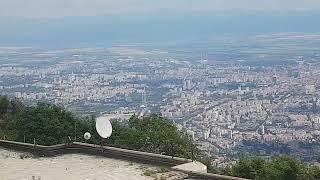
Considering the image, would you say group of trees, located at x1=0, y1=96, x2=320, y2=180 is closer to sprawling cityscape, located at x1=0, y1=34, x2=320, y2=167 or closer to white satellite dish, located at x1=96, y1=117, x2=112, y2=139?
sprawling cityscape, located at x1=0, y1=34, x2=320, y2=167

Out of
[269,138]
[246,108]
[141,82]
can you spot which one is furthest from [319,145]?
[141,82]

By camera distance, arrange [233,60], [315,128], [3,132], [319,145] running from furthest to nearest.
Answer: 1. [233,60]
2. [315,128]
3. [319,145]
4. [3,132]

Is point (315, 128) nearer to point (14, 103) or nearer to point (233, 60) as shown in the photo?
point (14, 103)

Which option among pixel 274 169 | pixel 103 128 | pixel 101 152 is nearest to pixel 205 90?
pixel 101 152

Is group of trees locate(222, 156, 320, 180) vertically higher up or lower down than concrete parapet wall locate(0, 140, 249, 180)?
lower down

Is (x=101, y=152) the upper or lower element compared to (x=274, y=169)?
upper

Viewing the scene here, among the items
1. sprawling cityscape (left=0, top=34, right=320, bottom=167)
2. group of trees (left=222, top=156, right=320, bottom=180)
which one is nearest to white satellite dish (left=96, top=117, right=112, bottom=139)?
group of trees (left=222, top=156, right=320, bottom=180)

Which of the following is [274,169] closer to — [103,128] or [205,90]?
[103,128]

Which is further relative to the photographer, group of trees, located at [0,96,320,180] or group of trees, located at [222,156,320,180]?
group of trees, located at [0,96,320,180]

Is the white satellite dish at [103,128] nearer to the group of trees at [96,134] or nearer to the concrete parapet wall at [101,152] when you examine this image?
the concrete parapet wall at [101,152]
